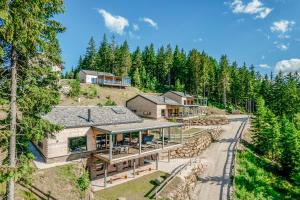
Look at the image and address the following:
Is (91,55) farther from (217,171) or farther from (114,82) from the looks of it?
(217,171)

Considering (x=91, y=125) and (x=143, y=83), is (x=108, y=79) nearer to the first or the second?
(x=143, y=83)

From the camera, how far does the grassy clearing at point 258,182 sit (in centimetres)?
2371

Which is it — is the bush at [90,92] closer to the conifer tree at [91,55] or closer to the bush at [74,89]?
the bush at [74,89]

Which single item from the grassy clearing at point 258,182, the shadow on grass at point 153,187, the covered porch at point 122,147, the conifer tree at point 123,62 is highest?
the conifer tree at point 123,62

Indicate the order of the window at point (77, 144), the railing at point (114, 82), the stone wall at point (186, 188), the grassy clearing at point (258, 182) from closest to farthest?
the stone wall at point (186, 188) < the window at point (77, 144) < the grassy clearing at point (258, 182) < the railing at point (114, 82)

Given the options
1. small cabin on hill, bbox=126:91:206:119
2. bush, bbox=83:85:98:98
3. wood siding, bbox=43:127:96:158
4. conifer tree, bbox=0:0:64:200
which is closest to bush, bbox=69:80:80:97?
bush, bbox=83:85:98:98

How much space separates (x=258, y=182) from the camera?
89.1ft

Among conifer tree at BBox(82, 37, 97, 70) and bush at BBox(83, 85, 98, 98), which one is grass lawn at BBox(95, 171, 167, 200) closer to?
bush at BBox(83, 85, 98, 98)

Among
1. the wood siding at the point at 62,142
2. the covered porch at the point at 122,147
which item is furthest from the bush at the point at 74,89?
the wood siding at the point at 62,142

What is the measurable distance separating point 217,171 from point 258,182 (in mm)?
5257

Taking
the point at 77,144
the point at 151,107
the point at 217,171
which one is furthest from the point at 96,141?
the point at 151,107

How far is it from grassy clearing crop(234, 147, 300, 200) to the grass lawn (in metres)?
8.53

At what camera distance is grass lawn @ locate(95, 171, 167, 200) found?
18717mm

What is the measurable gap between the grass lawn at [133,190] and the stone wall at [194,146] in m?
9.18
